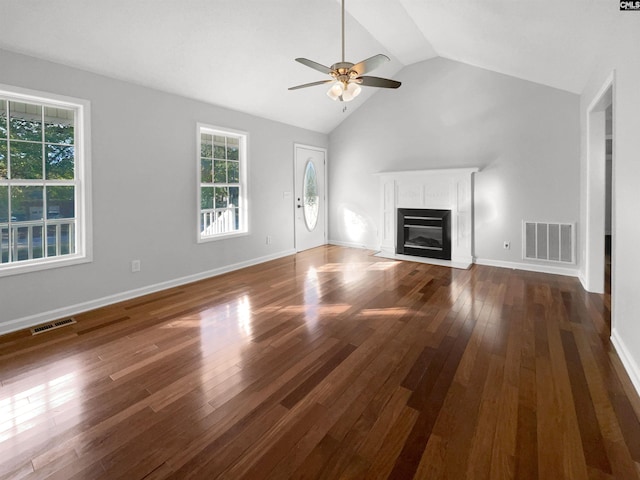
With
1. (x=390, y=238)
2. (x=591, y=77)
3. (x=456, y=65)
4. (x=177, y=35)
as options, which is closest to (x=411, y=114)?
(x=456, y=65)

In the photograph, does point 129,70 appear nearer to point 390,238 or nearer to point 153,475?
point 153,475

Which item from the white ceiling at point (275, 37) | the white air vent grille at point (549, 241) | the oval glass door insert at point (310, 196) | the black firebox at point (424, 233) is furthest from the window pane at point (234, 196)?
the white air vent grille at point (549, 241)

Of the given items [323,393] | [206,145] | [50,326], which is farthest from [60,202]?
[323,393]

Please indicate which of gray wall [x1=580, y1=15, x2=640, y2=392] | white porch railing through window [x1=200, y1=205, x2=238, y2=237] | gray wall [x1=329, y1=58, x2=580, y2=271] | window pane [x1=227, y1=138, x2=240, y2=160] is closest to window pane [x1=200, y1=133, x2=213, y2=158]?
window pane [x1=227, y1=138, x2=240, y2=160]

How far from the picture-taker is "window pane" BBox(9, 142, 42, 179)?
3137mm

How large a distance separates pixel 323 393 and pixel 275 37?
13.4ft

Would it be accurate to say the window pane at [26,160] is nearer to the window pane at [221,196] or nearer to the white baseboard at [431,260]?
the window pane at [221,196]

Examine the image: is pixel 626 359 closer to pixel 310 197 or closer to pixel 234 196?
pixel 234 196

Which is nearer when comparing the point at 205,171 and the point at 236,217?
the point at 205,171

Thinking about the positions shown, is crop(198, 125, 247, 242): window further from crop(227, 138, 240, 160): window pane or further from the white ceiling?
the white ceiling

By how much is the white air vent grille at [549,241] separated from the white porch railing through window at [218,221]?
185 inches

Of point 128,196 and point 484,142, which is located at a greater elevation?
point 484,142

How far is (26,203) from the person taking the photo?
3252 mm

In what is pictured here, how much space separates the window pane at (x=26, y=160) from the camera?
3137 millimetres
